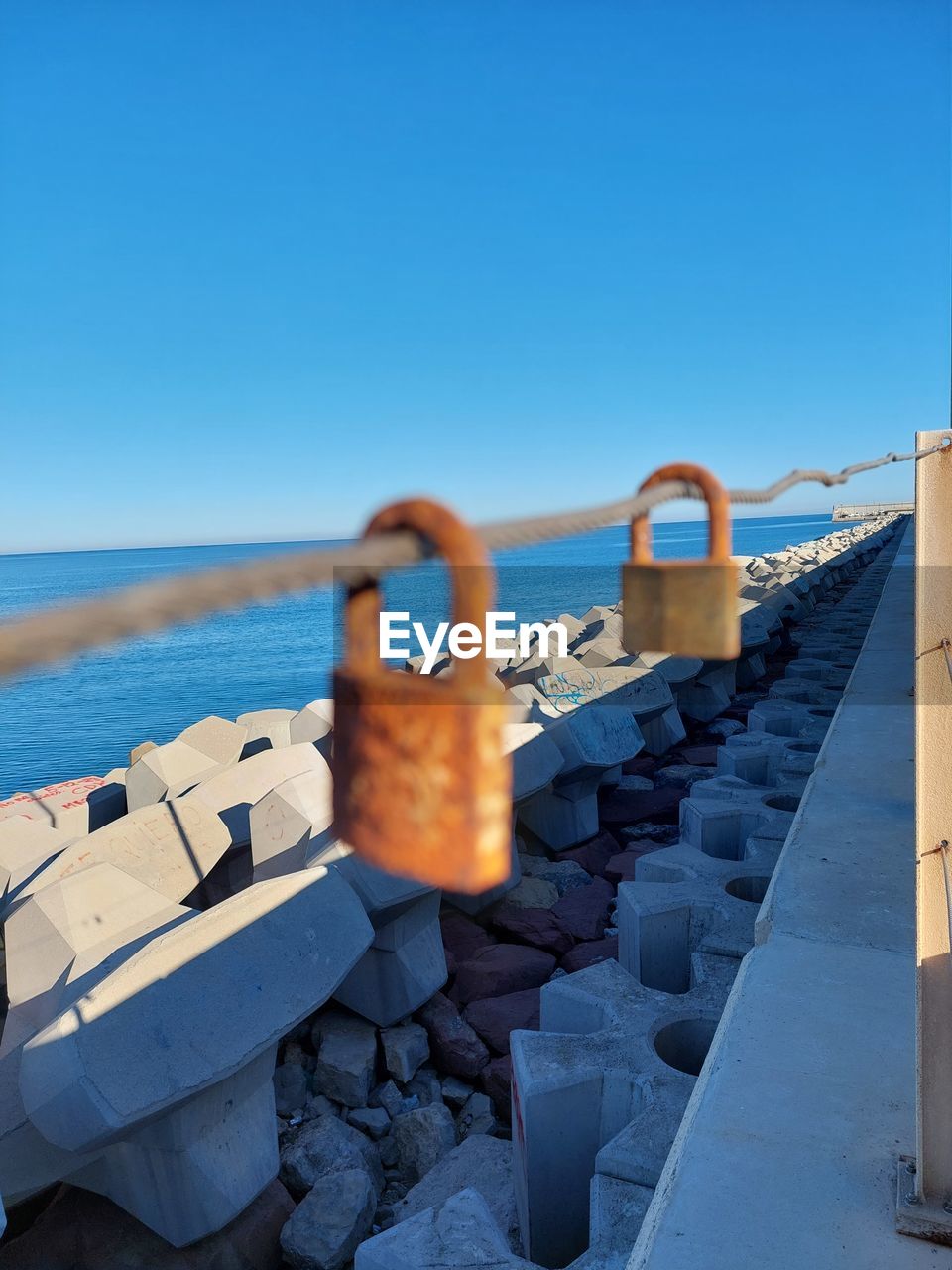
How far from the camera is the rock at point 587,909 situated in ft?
20.7

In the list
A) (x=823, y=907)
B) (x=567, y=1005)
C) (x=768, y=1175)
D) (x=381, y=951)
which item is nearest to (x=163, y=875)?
(x=381, y=951)

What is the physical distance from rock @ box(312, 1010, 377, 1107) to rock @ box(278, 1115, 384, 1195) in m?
0.30

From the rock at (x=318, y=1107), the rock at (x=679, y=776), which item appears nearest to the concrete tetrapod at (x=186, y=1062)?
the rock at (x=318, y=1107)

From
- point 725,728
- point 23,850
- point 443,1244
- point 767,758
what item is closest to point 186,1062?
point 443,1244

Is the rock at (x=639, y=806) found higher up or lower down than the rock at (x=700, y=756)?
lower down

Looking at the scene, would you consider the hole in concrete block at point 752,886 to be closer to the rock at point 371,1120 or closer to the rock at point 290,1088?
the rock at point 371,1120

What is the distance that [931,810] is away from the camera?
2291mm

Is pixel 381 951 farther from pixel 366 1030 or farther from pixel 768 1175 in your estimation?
pixel 768 1175

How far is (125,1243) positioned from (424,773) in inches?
156

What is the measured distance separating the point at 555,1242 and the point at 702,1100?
52.6 inches

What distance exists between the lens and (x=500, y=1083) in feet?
15.6

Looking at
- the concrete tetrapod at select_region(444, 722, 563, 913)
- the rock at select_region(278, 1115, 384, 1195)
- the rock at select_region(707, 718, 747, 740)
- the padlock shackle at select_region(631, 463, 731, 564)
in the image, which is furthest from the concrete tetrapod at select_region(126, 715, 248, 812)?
the padlock shackle at select_region(631, 463, 731, 564)

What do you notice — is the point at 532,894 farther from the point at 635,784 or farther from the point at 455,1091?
the point at 635,784

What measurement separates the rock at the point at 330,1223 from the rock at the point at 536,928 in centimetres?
245
